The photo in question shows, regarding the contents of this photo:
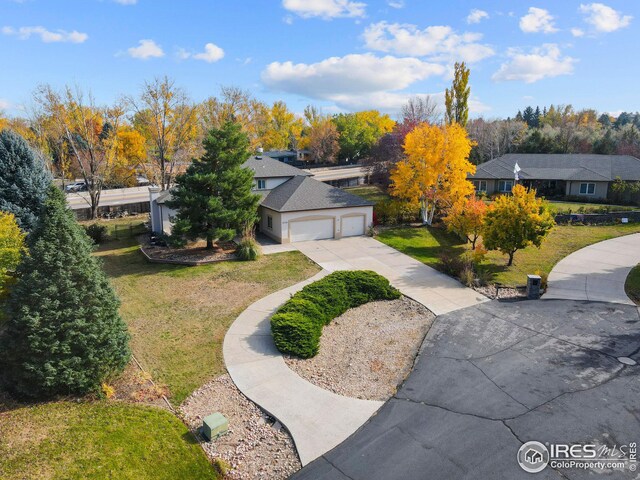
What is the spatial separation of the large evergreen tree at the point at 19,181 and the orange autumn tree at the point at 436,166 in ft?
74.7

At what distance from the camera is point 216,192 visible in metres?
25.0

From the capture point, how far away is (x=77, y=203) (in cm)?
4028

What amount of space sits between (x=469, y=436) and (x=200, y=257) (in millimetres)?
18506

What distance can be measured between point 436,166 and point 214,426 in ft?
80.1

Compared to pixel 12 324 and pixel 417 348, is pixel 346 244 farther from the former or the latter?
pixel 12 324

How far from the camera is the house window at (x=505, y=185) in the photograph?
140 feet

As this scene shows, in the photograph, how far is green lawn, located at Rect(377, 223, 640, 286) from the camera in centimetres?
2268

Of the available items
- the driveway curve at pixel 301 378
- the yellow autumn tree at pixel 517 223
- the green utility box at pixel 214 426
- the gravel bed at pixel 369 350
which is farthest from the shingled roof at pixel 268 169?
the green utility box at pixel 214 426

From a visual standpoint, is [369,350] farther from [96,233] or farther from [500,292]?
[96,233]

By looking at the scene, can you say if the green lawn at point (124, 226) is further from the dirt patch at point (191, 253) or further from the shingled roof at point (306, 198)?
the shingled roof at point (306, 198)

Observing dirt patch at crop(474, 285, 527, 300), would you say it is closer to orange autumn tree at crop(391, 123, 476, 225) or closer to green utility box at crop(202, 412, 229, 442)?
orange autumn tree at crop(391, 123, 476, 225)

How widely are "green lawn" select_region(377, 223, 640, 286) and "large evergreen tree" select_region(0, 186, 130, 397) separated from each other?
17.5m

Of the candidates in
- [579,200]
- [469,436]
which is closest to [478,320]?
[469,436]

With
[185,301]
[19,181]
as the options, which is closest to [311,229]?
[185,301]
